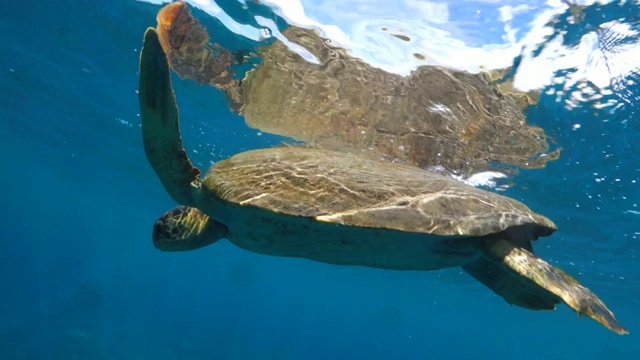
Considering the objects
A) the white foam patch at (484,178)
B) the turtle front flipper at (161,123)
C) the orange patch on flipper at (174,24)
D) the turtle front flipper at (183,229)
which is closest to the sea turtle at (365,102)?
the orange patch on flipper at (174,24)

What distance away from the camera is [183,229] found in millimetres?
4754

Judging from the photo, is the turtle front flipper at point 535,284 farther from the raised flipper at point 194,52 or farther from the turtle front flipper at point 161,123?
the raised flipper at point 194,52

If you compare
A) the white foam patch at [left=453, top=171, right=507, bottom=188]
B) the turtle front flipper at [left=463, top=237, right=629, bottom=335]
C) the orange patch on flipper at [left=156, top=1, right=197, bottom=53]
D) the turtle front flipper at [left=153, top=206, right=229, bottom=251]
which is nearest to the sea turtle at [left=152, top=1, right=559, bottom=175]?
the orange patch on flipper at [left=156, top=1, right=197, bottom=53]

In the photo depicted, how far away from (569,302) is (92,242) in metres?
160

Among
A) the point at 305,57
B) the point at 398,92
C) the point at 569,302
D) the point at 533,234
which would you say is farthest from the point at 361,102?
the point at 569,302

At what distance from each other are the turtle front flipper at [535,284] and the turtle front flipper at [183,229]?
2859 mm

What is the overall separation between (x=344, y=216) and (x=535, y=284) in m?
1.75

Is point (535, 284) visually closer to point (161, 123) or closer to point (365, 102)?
point (161, 123)

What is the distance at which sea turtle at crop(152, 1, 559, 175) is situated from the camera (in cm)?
888

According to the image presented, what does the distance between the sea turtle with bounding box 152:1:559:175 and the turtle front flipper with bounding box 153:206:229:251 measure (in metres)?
5.09

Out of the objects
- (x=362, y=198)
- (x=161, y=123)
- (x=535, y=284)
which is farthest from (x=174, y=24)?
(x=535, y=284)

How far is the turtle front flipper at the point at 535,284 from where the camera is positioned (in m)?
3.30

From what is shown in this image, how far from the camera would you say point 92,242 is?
14100cm

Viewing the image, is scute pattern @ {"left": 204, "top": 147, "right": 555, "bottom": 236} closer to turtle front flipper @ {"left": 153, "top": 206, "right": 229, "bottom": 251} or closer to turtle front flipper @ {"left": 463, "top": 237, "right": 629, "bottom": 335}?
turtle front flipper @ {"left": 463, "top": 237, "right": 629, "bottom": 335}
